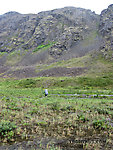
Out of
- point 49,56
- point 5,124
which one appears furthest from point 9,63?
point 5,124

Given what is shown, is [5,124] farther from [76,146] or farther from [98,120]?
[98,120]

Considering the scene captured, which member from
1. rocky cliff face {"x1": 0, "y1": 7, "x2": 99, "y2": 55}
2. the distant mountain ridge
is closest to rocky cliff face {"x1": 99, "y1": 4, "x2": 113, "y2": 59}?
the distant mountain ridge

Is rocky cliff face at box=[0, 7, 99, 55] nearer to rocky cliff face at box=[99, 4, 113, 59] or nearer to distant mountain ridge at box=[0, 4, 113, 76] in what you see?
distant mountain ridge at box=[0, 4, 113, 76]

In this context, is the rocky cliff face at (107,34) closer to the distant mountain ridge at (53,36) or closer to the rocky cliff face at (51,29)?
the distant mountain ridge at (53,36)

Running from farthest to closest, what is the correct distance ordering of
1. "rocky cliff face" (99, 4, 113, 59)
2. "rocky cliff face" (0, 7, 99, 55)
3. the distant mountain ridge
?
"rocky cliff face" (0, 7, 99, 55), the distant mountain ridge, "rocky cliff face" (99, 4, 113, 59)

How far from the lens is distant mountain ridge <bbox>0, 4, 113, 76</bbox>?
97125 millimetres

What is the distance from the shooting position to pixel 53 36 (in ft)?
402

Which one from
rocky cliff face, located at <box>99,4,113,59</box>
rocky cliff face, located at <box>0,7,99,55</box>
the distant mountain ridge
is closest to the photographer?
rocky cliff face, located at <box>99,4,113,59</box>

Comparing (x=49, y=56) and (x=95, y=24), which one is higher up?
(x=95, y=24)

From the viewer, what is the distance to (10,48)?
128 m

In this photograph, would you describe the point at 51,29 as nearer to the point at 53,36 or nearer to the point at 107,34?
the point at 53,36

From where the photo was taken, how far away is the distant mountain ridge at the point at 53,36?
97125 millimetres

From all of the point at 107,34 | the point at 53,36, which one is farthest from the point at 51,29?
the point at 107,34

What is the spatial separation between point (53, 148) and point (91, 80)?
3582cm
